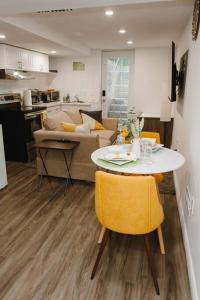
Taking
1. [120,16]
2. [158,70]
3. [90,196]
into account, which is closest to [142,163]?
[90,196]

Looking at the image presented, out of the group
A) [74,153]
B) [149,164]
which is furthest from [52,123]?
[149,164]

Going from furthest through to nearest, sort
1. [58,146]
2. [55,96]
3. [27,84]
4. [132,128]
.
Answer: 1. [55,96]
2. [27,84]
3. [58,146]
4. [132,128]

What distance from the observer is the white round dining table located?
1827 mm

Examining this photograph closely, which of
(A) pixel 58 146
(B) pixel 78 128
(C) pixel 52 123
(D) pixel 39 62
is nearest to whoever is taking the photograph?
(A) pixel 58 146

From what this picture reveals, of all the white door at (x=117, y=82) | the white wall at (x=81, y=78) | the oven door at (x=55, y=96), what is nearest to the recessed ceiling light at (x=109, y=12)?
the white door at (x=117, y=82)

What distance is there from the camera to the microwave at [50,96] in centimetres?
620

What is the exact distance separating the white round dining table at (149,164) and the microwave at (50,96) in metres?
4.38

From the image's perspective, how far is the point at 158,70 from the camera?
5.71m

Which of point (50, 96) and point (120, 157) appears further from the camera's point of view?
point (50, 96)

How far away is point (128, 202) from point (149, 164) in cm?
51

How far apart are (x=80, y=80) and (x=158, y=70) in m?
2.22

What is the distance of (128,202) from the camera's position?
156cm

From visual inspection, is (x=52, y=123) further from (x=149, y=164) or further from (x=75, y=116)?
(x=149, y=164)

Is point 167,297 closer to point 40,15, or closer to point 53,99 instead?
point 40,15
